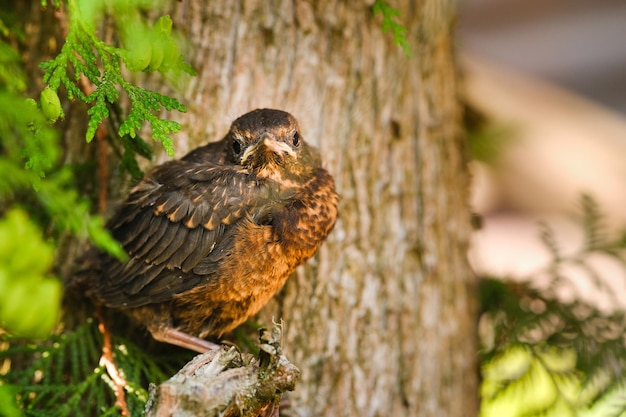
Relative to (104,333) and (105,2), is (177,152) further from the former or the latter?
(105,2)

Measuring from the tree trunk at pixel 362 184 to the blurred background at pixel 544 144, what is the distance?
1.82 feet

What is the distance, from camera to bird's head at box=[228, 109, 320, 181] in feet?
6.08

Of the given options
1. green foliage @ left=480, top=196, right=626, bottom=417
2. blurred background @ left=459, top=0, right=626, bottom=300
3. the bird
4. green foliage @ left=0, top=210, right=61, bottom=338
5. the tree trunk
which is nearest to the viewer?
green foliage @ left=0, top=210, right=61, bottom=338

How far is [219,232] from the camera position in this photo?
5.90 feet

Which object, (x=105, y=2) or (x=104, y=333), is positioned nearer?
(x=105, y=2)

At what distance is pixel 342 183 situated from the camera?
236cm

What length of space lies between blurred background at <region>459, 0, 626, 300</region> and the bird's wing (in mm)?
1478

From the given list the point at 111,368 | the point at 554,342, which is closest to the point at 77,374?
the point at 111,368

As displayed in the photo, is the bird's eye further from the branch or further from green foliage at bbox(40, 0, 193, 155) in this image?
the branch

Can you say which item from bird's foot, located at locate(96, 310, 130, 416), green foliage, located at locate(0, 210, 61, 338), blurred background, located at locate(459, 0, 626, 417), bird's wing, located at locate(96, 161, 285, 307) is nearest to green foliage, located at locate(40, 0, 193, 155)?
bird's wing, located at locate(96, 161, 285, 307)

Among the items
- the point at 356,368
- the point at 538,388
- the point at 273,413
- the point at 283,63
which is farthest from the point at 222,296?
the point at 538,388

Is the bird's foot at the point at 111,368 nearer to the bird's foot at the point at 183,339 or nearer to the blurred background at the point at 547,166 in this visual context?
the bird's foot at the point at 183,339

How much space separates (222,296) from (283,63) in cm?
93

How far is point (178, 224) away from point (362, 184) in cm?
79
